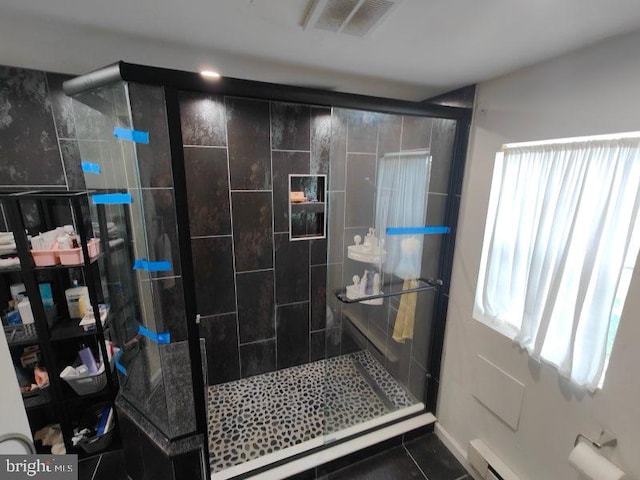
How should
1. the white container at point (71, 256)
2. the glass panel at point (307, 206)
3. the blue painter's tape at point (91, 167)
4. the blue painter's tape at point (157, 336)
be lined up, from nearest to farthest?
the blue painter's tape at point (157, 336), the blue painter's tape at point (91, 167), the white container at point (71, 256), the glass panel at point (307, 206)

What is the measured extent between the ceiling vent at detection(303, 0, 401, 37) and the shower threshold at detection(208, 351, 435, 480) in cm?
178

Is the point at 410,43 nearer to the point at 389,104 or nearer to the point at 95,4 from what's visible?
the point at 389,104

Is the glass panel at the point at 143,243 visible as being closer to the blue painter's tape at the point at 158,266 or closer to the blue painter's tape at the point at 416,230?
the blue painter's tape at the point at 158,266

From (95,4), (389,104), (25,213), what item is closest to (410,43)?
(389,104)

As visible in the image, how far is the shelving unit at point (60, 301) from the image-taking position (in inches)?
55.5

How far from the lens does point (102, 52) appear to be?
116cm

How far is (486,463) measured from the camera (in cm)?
147

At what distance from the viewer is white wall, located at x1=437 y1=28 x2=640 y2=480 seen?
955 millimetres

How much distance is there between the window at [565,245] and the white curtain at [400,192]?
388 mm

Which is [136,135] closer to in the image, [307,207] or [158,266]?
[158,266]

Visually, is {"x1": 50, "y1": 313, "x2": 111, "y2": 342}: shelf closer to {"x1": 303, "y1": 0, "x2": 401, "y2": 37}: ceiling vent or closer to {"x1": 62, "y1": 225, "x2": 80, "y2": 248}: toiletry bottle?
{"x1": 62, "y1": 225, "x2": 80, "y2": 248}: toiletry bottle

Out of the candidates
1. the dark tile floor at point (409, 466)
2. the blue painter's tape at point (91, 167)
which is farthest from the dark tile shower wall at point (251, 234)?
the dark tile floor at point (409, 466)

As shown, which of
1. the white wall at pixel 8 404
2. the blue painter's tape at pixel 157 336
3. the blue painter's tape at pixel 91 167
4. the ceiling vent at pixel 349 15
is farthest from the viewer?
the blue painter's tape at pixel 91 167

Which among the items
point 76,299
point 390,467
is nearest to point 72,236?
point 76,299
